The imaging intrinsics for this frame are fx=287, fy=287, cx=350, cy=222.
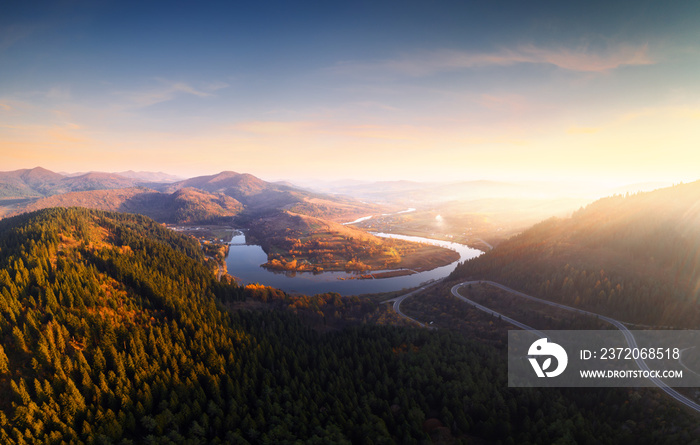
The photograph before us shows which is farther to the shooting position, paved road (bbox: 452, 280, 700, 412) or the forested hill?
the forested hill

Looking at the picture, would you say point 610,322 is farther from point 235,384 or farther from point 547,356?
point 235,384

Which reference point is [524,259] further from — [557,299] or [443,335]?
[443,335]

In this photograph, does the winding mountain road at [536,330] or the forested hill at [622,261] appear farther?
the forested hill at [622,261]

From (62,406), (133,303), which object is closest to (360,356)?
(62,406)

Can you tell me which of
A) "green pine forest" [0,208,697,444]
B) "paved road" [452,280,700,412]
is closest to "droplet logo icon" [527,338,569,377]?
"green pine forest" [0,208,697,444]

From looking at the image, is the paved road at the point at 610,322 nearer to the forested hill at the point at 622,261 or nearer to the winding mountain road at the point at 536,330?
the winding mountain road at the point at 536,330

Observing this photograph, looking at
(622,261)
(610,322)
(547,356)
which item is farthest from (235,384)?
(622,261)

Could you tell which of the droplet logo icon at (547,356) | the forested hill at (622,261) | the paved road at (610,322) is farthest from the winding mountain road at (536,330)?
the droplet logo icon at (547,356)

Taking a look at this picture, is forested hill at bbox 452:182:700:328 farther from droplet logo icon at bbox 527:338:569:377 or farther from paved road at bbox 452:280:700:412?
droplet logo icon at bbox 527:338:569:377
